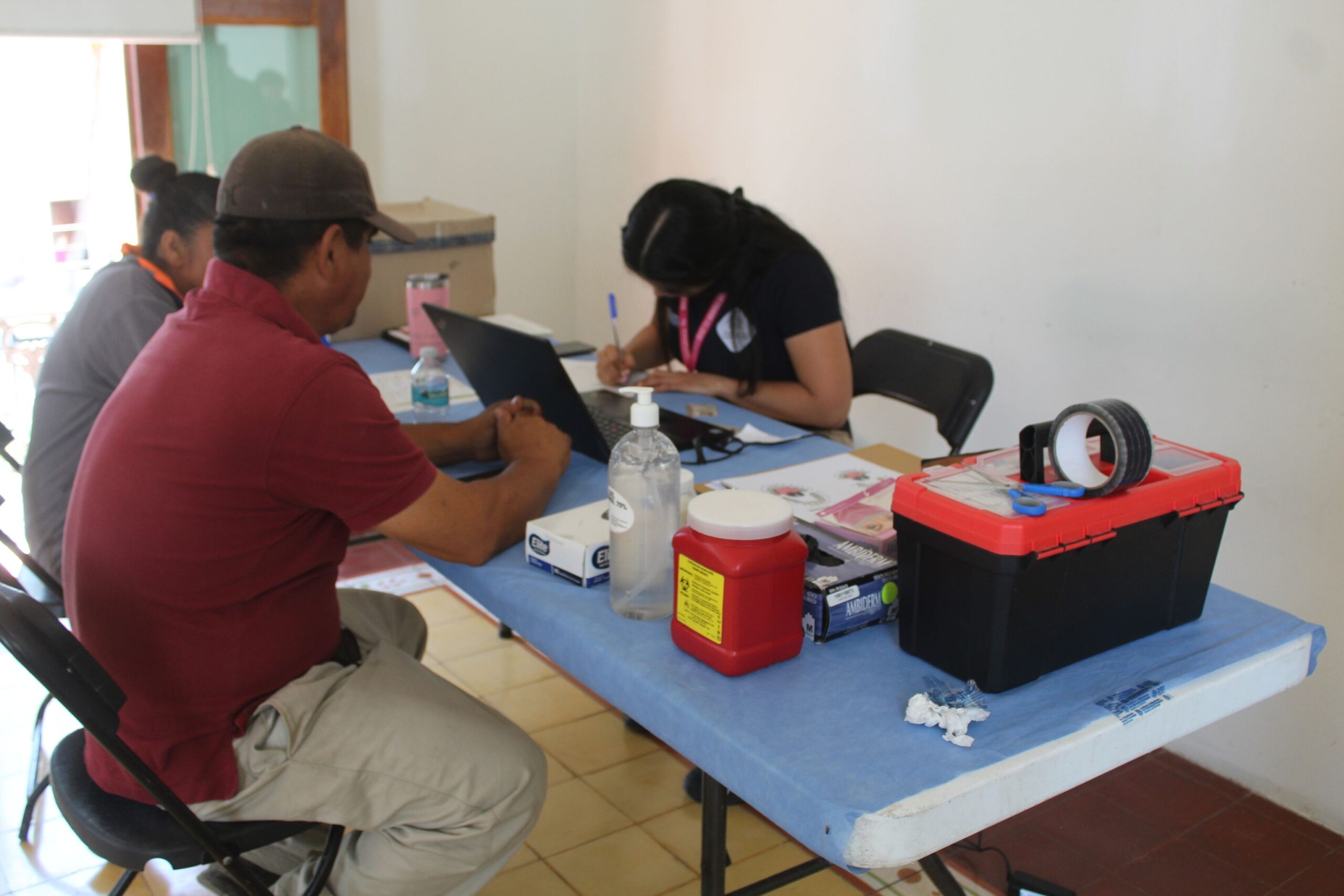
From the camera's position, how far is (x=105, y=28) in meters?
3.14

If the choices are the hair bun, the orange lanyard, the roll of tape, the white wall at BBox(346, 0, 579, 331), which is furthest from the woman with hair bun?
the white wall at BBox(346, 0, 579, 331)

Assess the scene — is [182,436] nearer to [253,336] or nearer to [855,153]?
[253,336]

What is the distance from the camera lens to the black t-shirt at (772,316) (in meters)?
2.29

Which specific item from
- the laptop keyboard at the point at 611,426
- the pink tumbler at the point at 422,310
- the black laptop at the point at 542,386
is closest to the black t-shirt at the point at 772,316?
the black laptop at the point at 542,386

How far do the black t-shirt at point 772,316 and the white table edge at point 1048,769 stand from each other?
4.12 ft

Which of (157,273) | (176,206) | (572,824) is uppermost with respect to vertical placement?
(176,206)

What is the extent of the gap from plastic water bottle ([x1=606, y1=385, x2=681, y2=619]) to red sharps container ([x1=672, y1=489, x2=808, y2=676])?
0.10 metres

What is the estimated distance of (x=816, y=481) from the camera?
5.33ft

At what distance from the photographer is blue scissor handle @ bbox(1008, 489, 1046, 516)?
1.04 metres

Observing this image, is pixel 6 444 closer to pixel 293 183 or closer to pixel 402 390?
pixel 402 390

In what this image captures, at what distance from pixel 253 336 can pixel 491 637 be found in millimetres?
1672

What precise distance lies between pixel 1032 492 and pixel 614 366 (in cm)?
135

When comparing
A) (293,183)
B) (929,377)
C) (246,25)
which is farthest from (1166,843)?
(246,25)

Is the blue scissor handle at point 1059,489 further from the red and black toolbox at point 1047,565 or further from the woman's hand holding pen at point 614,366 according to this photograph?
the woman's hand holding pen at point 614,366
